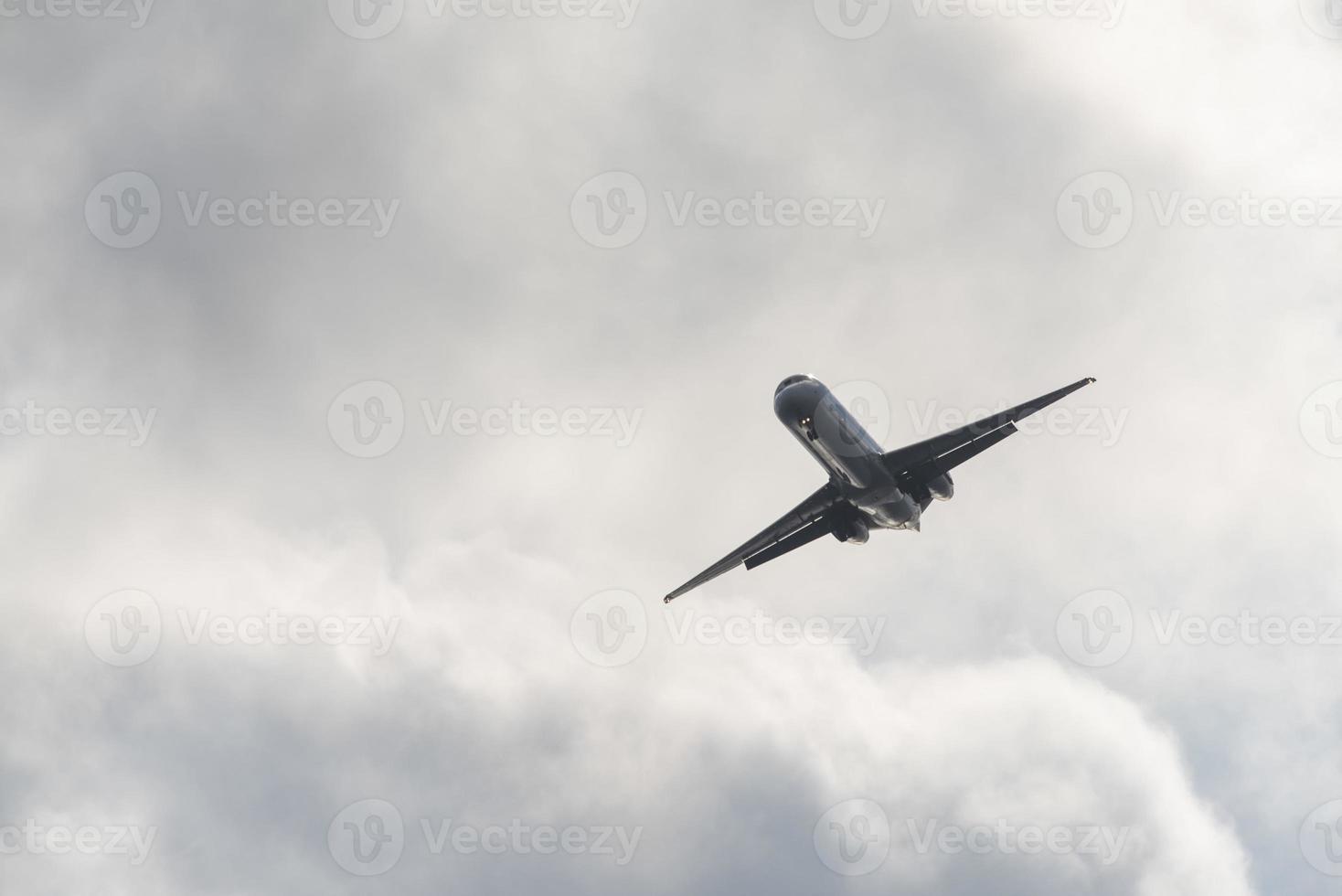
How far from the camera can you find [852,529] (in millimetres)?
96812

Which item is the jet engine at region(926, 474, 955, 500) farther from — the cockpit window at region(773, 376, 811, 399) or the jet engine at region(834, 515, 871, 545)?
the cockpit window at region(773, 376, 811, 399)

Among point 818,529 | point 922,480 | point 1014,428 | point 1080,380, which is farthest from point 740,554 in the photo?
point 1080,380

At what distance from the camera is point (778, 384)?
278 feet

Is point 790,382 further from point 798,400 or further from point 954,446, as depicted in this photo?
point 954,446

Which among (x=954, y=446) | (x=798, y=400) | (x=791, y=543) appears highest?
(x=954, y=446)

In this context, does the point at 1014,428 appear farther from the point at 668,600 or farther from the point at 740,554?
the point at 668,600

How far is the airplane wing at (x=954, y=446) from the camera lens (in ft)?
286

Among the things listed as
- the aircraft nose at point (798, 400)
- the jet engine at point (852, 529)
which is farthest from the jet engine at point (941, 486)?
the aircraft nose at point (798, 400)

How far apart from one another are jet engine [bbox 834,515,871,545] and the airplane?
8 cm

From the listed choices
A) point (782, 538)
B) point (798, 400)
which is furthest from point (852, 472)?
point (782, 538)

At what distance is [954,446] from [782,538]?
57.0 ft

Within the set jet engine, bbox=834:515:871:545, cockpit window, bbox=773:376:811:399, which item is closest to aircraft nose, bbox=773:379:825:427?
cockpit window, bbox=773:376:811:399

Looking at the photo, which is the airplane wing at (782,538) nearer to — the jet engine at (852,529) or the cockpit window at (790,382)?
the jet engine at (852,529)

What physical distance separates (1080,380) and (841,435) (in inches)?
674
